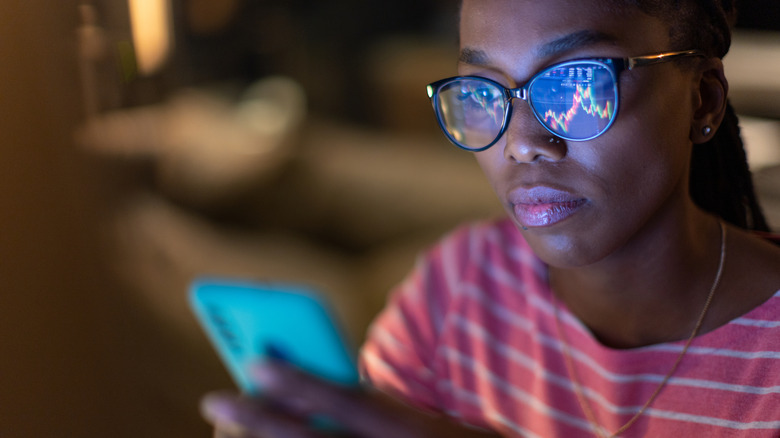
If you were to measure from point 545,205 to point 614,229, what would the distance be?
7cm

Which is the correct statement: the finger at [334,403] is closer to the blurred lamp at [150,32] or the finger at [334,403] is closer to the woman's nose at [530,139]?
the woman's nose at [530,139]

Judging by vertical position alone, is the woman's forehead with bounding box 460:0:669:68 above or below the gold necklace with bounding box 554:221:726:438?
above

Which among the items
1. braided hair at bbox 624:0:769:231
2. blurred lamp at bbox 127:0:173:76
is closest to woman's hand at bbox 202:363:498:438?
braided hair at bbox 624:0:769:231

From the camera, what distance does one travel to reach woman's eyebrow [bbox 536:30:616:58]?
1.99 feet

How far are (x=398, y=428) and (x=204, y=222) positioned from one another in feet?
4.74

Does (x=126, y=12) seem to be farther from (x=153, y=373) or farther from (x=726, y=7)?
(x=726, y=7)

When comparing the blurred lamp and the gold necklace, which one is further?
the blurred lamp

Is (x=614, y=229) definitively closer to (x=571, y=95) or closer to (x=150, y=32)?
(x=571, y=95)

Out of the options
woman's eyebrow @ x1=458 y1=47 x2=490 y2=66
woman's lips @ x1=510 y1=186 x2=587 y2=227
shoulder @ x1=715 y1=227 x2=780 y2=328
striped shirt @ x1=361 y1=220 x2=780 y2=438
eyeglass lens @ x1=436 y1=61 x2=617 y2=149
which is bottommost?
striped shirt @ x1=361 y1=220 x2=780 y2=438

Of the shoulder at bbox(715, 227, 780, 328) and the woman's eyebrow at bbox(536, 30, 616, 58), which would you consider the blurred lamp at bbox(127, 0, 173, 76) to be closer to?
the woman's eyebrow at bbox(536, 30, 616, 58)

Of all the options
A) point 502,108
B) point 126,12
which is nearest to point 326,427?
point 502,108

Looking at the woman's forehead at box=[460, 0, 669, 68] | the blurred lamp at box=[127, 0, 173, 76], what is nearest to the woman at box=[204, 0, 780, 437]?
the woman's forehead at box=[460, 0, 669, 68]

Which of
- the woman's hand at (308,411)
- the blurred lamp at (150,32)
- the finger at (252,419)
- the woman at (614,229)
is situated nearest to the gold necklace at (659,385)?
the woman at (614,229)

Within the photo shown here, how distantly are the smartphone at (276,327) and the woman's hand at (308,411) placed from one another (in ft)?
0.06
